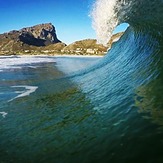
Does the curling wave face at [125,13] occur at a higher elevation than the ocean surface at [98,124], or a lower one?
higher

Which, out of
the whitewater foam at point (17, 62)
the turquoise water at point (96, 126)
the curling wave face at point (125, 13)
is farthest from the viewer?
the whitewater foam at point (17, 62)

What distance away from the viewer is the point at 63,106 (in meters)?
14.6

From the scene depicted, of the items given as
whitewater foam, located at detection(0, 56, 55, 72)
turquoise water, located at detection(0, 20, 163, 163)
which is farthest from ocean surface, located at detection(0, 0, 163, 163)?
whitewater foam, located at detection(0, 56, 55, 72)

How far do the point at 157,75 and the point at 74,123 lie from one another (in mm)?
4182

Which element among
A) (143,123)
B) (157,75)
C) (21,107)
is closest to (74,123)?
(143,123)

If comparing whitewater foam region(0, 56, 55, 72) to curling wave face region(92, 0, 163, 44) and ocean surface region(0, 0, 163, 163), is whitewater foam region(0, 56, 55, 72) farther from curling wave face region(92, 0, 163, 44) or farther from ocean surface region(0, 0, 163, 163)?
ocean surface region(0, 0, 163, 163)

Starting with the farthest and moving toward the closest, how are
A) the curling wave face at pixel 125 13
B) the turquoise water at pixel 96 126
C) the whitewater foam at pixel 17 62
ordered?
1. the whitewater foam at pixel 17 62
2. the curling wave face at pixel 125 13
3. the turquoise water at pixel 96 126

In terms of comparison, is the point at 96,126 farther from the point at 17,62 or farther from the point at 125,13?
the point at 17,62

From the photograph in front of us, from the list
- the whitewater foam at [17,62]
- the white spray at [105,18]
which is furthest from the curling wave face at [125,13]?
the whitewater foam at [17,62]

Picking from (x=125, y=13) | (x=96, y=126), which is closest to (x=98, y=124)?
(x=96, y=126)

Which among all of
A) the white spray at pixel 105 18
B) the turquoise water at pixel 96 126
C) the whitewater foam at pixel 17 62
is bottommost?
the whitewater foam at pixel 17 62

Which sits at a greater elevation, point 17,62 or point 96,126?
point 96,126

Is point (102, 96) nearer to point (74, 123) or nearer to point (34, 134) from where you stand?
point (74, 123)

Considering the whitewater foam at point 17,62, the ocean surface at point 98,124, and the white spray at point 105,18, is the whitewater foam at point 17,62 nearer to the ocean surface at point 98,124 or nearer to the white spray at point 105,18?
the white spray at point 105,18
